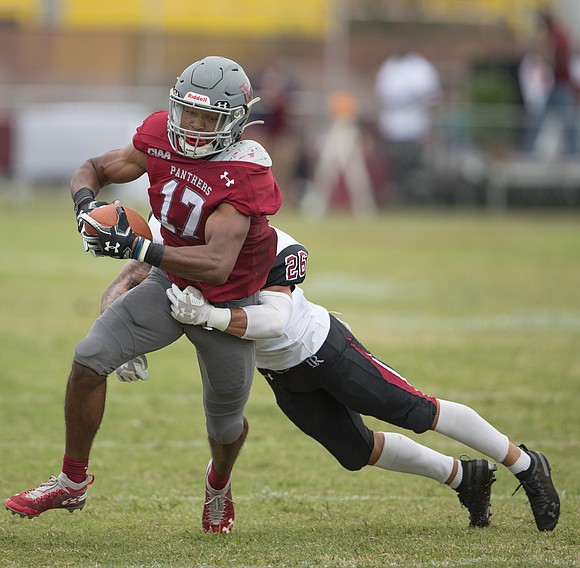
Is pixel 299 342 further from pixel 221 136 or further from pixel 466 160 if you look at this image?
pixel 466 160

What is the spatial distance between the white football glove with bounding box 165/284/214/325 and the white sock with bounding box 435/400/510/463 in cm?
104

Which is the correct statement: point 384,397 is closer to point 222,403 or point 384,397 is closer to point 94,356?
point 222,403

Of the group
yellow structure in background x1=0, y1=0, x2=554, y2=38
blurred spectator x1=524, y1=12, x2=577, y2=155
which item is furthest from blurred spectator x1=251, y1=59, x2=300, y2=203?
yellow structure in background x1=0, y1=0, x2=554, y2=38

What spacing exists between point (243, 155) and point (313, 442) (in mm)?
2269

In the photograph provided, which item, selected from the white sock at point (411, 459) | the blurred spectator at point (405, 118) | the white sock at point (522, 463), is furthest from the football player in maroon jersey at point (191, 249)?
the blurred spectator at point (405, 118)

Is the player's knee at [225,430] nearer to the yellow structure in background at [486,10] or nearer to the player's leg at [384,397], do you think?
the player's leg at [384,397]

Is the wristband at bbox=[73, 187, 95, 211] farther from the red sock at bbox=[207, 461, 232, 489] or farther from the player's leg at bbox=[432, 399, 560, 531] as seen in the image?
the player's leg at bbox=[432, 399, 560, 531]

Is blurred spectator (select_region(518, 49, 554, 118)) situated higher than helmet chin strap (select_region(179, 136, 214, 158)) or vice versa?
helmet chin strap (select_region(179, 136, 214, 158))

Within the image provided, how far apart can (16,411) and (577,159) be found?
40.2 ft

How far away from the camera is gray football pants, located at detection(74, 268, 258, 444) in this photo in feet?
13.7

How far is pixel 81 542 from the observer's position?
4.32m

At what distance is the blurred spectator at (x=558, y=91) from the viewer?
1606 cm

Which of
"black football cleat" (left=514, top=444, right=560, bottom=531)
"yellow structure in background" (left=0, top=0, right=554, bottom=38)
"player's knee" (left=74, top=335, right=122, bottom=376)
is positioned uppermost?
"player's knee" (left=74, top=335, right=122, bottom=376)

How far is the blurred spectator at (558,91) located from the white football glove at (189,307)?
12818 millimetres
